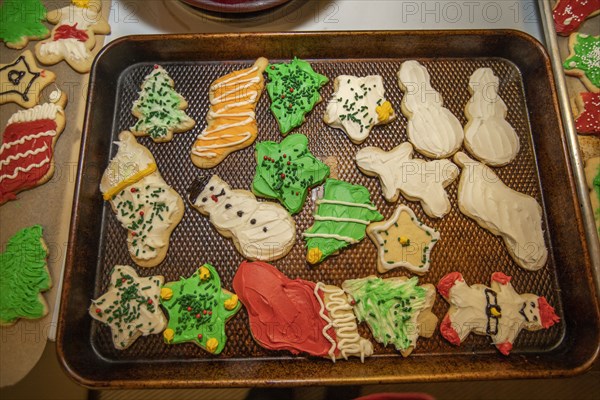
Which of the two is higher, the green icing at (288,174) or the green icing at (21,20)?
the green icing at (21,20)

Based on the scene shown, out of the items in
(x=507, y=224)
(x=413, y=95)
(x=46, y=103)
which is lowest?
(x=507, y=224)

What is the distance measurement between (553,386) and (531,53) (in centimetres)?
206

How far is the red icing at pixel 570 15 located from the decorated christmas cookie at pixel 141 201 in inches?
108

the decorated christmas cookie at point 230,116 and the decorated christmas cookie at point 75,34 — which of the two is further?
the decorated christmas cookie at point 75,34

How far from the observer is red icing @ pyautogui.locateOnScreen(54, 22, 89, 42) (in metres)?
2.91

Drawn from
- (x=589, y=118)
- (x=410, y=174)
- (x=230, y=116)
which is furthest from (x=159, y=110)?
(x=589, y=118)

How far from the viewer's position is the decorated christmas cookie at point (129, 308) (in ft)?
7.95

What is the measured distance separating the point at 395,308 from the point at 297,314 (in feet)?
1.79

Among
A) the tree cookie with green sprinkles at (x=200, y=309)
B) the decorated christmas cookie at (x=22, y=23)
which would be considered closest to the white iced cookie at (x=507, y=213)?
the tree cookie with green sprinkles at (x=200, y=309)

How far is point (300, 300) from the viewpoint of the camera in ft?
8.08

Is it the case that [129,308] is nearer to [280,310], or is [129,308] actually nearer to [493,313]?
[280,310]

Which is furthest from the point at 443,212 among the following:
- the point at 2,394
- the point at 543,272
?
the point at 2,394

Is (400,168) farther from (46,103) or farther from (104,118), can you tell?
(46,103)

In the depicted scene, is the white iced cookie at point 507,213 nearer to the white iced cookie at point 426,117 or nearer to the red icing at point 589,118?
the white iced cookie at point 426,117
